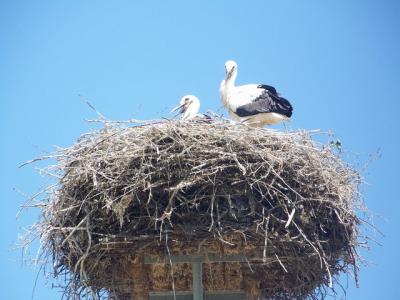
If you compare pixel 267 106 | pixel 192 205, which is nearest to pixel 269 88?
pixel 267 106

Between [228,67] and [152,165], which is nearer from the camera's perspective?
[152,165]

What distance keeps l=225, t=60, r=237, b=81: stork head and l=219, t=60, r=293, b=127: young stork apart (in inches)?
20.3

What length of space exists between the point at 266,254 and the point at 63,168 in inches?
75.5

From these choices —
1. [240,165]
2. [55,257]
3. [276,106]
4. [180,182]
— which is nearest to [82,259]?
[55,257]

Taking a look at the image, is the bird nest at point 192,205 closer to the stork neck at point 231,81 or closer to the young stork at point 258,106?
the young stork at point 258,106

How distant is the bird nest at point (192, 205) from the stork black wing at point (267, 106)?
1451 mm

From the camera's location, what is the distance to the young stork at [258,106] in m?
9.58

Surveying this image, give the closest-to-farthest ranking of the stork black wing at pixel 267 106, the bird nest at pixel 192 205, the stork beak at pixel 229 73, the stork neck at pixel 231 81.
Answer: the bird nest at pixel 192 205, the stork black wing at pixel 267 106, the stork neck at pixel 231 81, the stork beak at pixel 229 73

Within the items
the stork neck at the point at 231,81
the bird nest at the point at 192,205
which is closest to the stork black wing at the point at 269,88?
the stork neck at the point at 231,81

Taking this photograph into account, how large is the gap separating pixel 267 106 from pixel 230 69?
107 cm

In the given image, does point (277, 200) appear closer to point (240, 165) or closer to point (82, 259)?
point (240, 165)

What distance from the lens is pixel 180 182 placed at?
734 centimetres

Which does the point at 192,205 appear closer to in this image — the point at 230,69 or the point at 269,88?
the point at 269,88

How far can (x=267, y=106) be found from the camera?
31.4 ft
